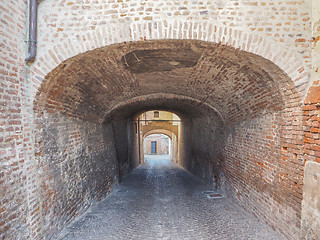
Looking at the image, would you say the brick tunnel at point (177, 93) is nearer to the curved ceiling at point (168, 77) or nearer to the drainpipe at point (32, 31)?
the curved ceiling at point (168, 77)

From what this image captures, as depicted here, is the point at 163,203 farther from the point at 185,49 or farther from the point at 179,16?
the point at 179,16

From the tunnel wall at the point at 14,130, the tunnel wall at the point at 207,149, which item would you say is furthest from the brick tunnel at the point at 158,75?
the tunnel wall at the point at 207,149

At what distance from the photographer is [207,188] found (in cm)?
752

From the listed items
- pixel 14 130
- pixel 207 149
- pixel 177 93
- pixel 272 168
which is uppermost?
pixel 177 93

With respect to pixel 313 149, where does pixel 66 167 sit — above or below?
below

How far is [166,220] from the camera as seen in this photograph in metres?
4.91

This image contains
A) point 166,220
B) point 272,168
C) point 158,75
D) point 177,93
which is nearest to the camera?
point 272,168

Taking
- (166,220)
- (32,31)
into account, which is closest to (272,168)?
(166,220)

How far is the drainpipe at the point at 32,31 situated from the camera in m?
3.43

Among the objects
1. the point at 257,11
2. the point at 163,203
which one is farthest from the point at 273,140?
the point at 163,203

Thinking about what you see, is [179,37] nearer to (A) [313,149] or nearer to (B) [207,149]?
(A) [313,149]

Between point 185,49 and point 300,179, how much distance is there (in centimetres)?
289

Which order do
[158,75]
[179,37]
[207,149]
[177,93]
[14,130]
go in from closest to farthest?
[14,130] → [179,37] → [158,75] → [177,93] → [207,149]

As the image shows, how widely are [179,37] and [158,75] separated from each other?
6.26ft
